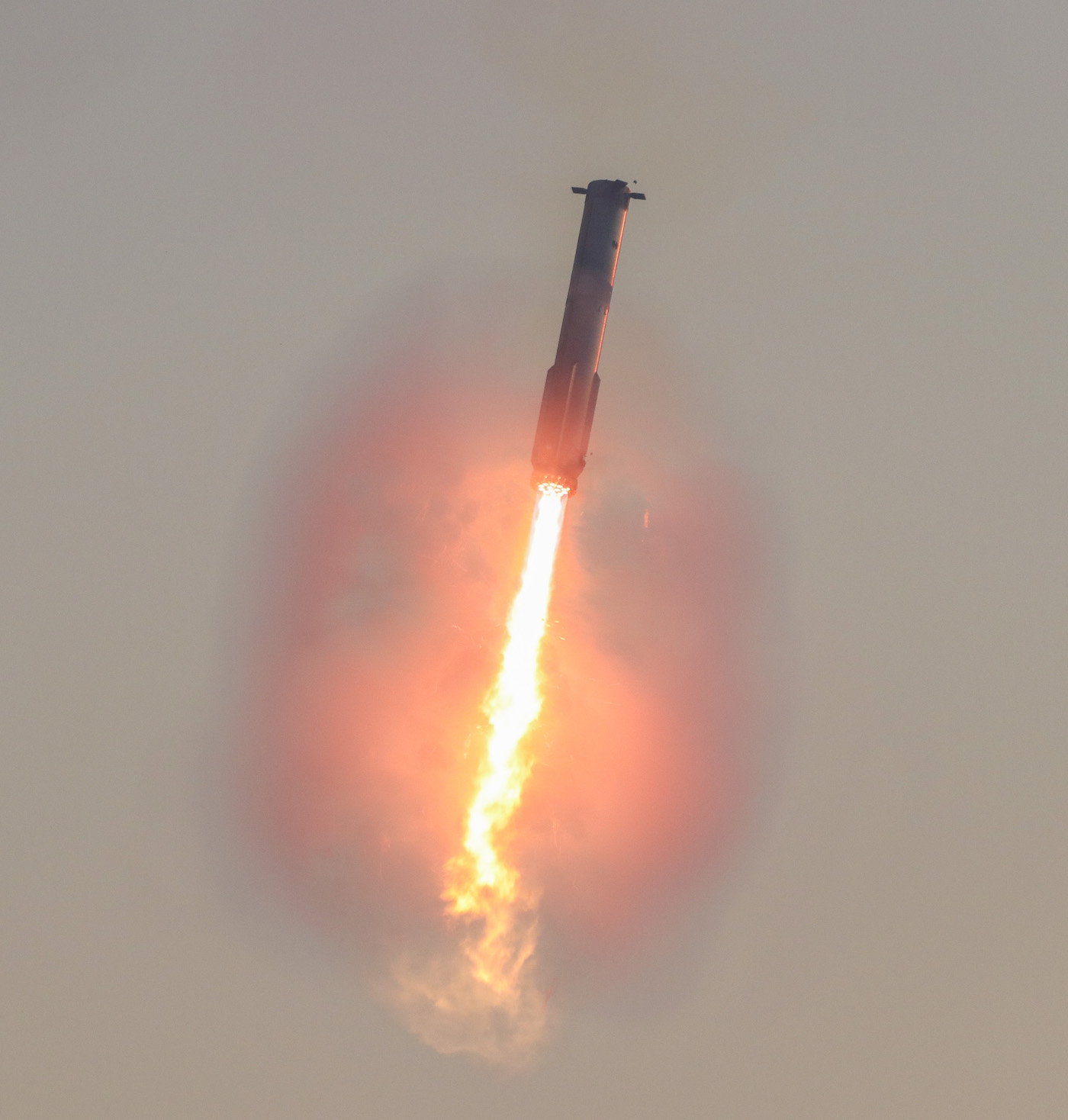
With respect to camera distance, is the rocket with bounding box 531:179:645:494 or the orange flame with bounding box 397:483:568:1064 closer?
the rocket with bounding box 531:179:645:494

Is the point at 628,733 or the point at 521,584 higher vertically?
the point at 521,584

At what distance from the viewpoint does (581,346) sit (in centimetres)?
1675

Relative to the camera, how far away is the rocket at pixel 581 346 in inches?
651

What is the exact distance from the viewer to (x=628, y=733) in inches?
763

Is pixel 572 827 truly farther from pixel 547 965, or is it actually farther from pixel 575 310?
pixel 575 310

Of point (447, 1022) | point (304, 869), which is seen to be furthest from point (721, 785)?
point (304, 869)

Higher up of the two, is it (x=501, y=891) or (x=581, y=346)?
(x=581, y=346)

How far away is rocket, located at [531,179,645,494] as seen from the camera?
16.5 meters

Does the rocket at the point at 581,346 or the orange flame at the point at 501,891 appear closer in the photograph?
the rocket at the point at 581,346

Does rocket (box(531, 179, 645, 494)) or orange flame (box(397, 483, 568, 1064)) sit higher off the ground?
rocket (box(531, 179, 645, 494))

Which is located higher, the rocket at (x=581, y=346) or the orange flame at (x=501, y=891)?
the rocket at (x=581, y=346)

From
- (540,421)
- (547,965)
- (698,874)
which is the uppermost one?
(540,421)

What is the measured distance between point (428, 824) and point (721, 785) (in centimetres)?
528

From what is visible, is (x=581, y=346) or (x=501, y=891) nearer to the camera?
(x=581, y=346)
